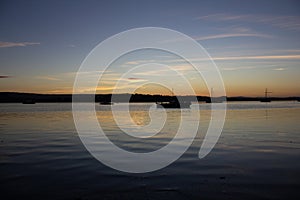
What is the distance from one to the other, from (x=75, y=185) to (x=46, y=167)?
3566 mm

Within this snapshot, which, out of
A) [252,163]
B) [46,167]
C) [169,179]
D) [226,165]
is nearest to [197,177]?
[169,179]

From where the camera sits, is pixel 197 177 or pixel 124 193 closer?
pixel 124 193

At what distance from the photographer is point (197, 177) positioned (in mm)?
11000

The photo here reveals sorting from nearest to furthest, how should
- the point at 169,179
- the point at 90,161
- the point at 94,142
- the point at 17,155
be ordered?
the point at 169,179
the point at 90,161
the point at 17,155
the point at 94,142

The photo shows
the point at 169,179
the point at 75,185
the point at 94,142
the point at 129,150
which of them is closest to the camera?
the point at 75,185

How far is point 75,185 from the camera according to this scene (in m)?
9.98

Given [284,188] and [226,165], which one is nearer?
[284,188]

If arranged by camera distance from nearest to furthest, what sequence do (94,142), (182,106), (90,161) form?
(90,161) < (94,142) < (182,106)

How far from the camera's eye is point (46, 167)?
12.8 m

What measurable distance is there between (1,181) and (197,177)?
7746 mm

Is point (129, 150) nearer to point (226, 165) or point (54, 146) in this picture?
point (54, 146)

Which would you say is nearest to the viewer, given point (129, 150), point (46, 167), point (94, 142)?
point (46, 167)

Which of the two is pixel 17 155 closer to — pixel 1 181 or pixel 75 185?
pixel 1 181

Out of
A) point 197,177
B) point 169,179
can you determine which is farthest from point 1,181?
point 197,177
